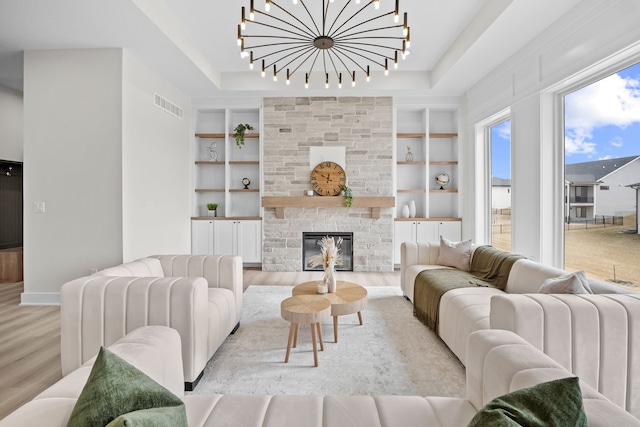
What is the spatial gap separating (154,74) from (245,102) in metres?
1.61

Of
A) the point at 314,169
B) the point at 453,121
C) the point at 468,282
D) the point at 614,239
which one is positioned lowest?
the point at 468,282

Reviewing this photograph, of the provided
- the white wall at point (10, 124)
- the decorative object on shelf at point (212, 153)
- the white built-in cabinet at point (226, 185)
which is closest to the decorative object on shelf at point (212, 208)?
the white built-in cabinet at point (226, 185)

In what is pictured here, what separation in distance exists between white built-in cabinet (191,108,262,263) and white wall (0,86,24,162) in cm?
264

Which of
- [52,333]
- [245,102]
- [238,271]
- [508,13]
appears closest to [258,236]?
[245,102]

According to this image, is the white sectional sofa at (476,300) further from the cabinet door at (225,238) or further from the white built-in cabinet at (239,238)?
the cabinet door at (225,238)

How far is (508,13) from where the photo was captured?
3.05 metres

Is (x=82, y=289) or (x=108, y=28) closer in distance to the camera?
(x=82, y=289)

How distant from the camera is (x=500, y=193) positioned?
469 centimetres

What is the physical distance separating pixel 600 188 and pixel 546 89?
1.08 m

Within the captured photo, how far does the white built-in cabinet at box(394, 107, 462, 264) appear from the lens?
5.74 meters

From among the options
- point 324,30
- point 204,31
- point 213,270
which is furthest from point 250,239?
point 324,30

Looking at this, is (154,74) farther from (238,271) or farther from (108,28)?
(238,271)

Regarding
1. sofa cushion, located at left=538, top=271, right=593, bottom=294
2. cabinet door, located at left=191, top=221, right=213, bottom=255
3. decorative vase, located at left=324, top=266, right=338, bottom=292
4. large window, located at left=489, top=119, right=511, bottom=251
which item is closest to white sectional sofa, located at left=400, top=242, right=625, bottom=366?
sofa cushion, located at left=538, top=271, right=593, bottom=294

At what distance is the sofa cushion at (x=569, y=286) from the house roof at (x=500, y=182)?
2653 mm
